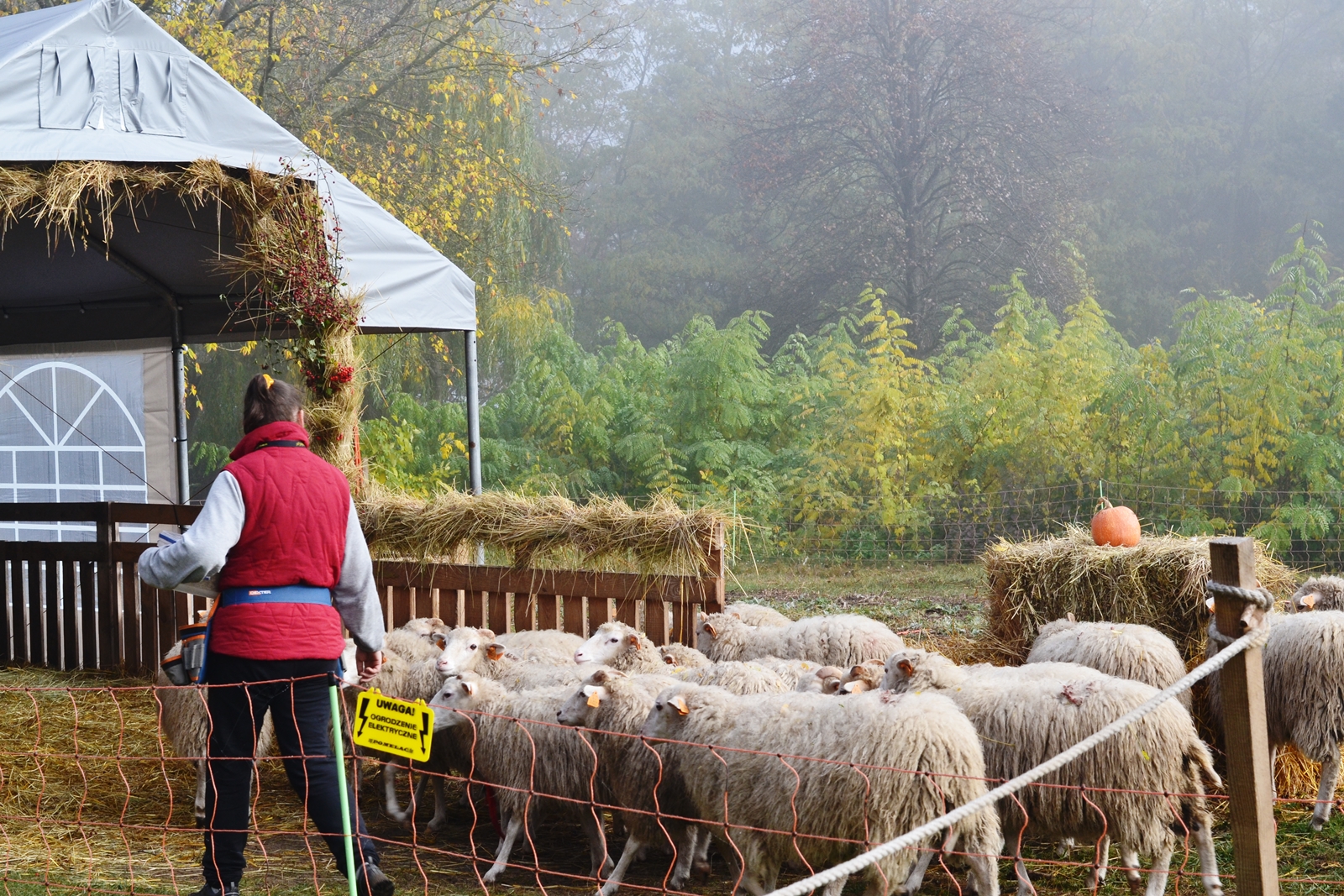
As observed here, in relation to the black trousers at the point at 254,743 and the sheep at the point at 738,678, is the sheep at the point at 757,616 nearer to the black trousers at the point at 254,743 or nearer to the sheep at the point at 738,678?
the sheep at the point at 738,678

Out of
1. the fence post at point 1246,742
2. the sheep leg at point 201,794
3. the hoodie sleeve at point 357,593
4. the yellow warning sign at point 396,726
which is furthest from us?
the sheep leg at point 201,794

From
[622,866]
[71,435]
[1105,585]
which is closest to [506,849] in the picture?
[622,866]

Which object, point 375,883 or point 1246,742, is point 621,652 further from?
point 1246,742

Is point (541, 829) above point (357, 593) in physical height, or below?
below

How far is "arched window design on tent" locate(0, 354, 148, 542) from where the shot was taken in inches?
386

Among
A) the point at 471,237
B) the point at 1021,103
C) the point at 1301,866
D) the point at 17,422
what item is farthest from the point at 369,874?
the point at 1021,103

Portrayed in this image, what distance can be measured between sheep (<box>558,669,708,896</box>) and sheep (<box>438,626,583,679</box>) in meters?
0.98

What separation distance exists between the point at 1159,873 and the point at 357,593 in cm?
285

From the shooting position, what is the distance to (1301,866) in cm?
419

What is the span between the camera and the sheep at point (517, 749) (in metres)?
4.49

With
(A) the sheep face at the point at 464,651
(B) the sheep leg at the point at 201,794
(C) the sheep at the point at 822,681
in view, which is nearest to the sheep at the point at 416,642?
(A) the sheep face at the point at 464,651

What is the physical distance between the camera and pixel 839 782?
12.1 ft

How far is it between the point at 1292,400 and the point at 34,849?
10840 millimetres

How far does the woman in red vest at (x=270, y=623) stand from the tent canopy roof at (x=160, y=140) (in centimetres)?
282
